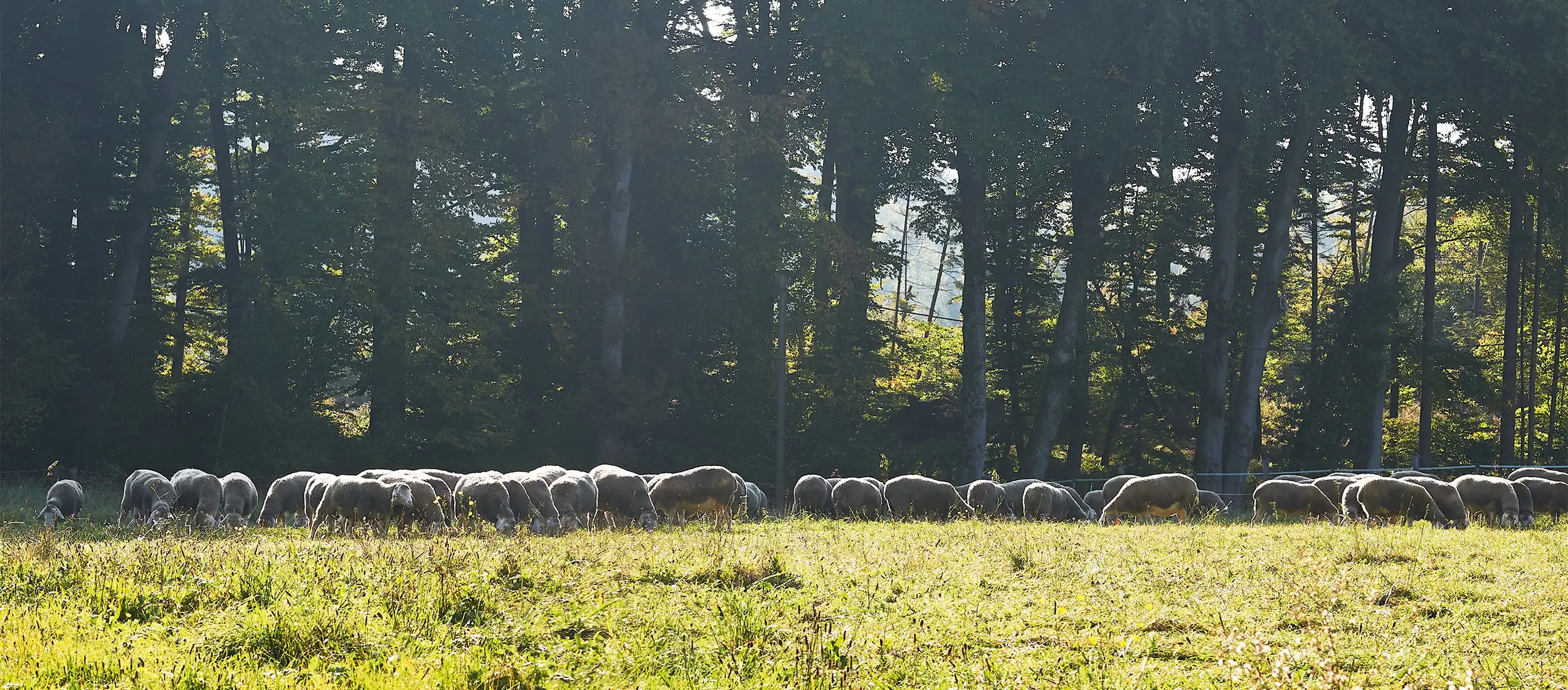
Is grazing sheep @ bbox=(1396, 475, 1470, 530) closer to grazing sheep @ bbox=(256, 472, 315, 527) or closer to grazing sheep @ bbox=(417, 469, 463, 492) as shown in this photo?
grazing sheep @ bbox=(417, 469, 463, 492)

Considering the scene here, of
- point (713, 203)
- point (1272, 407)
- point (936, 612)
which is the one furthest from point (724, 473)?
point (1272, 407)

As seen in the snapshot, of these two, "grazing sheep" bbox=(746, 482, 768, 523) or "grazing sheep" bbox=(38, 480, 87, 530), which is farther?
"grazing sheep" bbox=(746, 482, 768, 523)

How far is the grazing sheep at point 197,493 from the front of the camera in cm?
2123

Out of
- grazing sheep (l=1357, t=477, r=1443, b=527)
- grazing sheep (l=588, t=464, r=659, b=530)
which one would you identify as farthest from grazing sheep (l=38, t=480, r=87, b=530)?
grazing sheep (l=1357, t=477, r=1443, b=527)

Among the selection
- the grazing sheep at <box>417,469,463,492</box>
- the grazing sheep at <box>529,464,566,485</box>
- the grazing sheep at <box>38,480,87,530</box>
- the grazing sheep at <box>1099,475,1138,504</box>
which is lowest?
the grazing sheep at <box>38,480,87,530</box>

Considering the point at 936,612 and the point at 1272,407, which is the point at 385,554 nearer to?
the point at 936,612

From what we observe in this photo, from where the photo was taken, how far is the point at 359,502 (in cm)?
1827

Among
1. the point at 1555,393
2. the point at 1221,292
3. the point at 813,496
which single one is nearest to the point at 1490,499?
the point at 813,496

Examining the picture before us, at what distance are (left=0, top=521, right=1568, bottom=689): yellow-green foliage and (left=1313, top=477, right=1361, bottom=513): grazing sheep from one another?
9714 millimetres

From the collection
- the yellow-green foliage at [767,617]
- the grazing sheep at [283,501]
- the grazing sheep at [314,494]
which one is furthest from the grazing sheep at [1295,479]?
the grazing sheep at [283,501]

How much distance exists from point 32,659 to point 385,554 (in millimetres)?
4044

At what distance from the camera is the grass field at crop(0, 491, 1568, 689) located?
8016 millimetres

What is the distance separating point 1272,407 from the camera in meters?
53.1

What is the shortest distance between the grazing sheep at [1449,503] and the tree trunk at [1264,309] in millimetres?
13468
